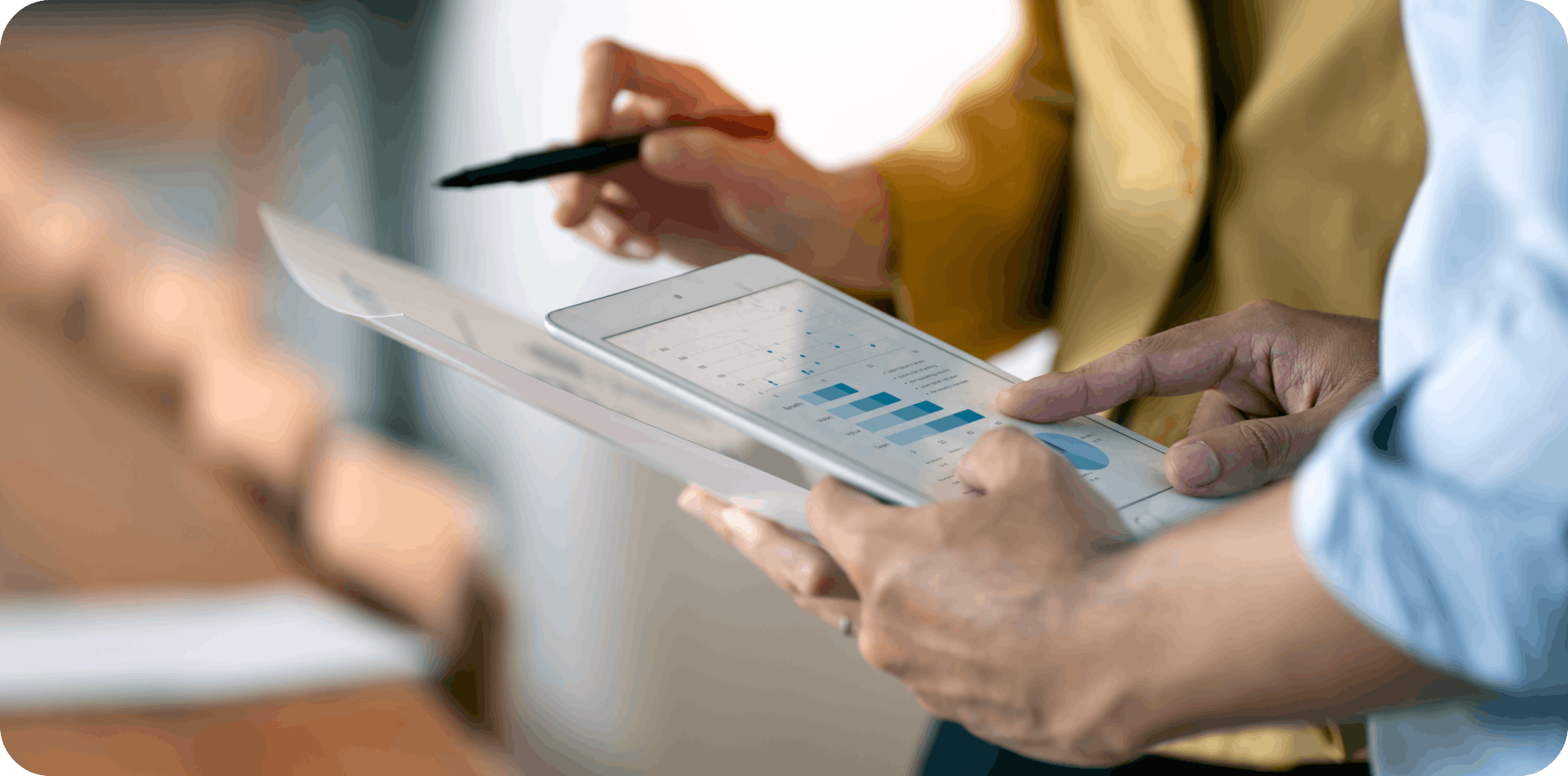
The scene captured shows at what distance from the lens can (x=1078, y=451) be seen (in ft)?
0.96

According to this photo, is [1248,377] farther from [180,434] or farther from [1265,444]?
[180,434]

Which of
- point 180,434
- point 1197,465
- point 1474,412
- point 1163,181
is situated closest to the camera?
point 1474,412

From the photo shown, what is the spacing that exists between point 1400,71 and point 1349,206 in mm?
50

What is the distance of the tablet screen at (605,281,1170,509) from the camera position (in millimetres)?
279

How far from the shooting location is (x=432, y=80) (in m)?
0.78

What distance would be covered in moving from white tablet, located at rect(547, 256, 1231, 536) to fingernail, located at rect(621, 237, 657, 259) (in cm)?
12

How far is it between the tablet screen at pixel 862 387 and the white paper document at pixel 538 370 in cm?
2

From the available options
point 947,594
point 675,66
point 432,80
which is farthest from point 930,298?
point 432,80

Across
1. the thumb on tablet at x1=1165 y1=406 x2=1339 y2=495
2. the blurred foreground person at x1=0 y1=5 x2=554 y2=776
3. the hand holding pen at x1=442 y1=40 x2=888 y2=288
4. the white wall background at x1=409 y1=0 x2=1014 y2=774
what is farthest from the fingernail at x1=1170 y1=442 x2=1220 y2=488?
the blurred foreground person at x1=0 y1=5 x2=554 y2=776

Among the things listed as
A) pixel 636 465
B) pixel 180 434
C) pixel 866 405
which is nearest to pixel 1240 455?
pixel 866 405

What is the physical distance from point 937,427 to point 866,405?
24mm

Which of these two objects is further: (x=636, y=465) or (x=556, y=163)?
(x=636, y=465)

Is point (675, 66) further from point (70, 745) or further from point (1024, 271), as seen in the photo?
point (70, 745)

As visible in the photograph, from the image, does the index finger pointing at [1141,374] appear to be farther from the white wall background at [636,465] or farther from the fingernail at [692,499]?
the white wall background at [636,465]
